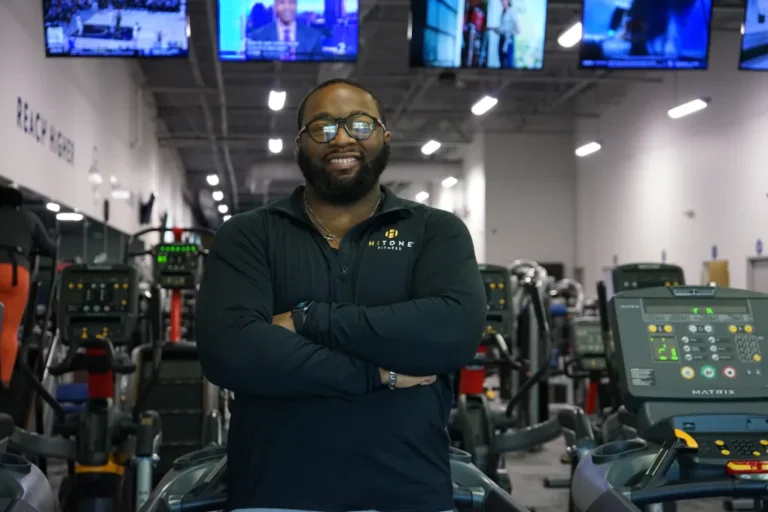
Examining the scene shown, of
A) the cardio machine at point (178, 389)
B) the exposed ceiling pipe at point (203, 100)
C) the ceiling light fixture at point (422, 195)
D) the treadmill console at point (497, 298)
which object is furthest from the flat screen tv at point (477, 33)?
the ceiling light fixture at point (422, 195)

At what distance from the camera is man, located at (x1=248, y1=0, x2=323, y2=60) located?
7270 millimetres

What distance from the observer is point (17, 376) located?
271 inches

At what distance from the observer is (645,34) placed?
7645 millimetres

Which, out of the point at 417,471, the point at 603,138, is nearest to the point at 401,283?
the point at 417,471

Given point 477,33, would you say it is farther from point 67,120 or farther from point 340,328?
point 340,328

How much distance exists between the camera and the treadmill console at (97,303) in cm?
504

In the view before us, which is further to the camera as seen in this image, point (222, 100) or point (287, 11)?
point (222, 100)

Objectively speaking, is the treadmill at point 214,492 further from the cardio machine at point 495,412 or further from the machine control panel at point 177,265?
the machine control panel at point 177,265

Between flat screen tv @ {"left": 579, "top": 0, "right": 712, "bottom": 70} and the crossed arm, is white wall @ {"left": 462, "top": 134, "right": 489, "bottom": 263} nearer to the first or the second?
flat screen tv @ {"left": 579, "top": 0, "right": 712, "bottom": 70}

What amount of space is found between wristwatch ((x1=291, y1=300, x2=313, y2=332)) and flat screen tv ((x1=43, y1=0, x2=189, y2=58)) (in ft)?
17.8

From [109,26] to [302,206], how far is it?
5.33 m

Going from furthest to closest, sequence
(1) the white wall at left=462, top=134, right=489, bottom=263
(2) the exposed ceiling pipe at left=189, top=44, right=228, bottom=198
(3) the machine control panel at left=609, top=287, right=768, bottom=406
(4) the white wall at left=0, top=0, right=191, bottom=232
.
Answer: (1) the white wall at left=462, top=134, right=489, bottom=263 < (2) the exposed ceiling pipe at left=189, top=44, right=228, bottom=198 < (4) the white wall at left=0, top=0, right=191, bottom=232 < (3) the machine control panel at left=609, top=287, right=768, bottom=406

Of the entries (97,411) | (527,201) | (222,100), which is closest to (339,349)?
(97,411)

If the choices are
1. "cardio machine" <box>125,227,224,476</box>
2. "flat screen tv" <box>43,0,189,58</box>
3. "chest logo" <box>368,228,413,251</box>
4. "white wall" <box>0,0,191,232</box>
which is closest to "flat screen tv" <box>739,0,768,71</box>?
"flat screen tv" <box>43,0,189,58</box>
